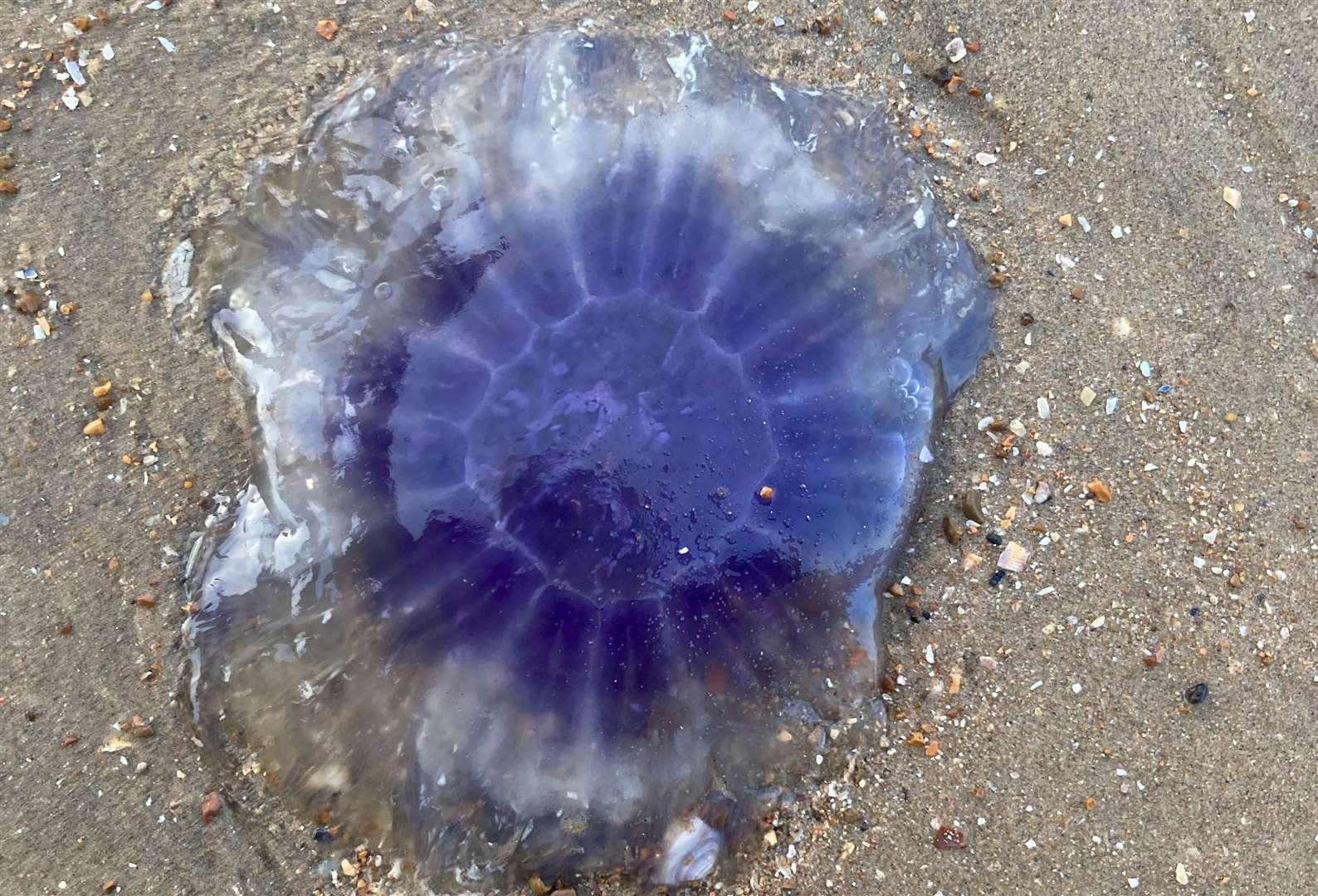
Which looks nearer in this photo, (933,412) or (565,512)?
(565,512)

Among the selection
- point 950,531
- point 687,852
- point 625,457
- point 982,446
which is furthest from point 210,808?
point 982,446

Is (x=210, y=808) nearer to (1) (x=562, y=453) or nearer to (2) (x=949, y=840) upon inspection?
(1) (x=562, y=453)

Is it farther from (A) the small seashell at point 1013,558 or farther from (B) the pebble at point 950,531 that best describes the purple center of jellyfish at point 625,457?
(A) the small seashell at point 1013,558

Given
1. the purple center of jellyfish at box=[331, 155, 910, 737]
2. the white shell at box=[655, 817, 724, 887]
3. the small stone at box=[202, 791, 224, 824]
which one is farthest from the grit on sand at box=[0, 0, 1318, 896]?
the purple center of jellyfish at box=[331, 155, 910, 737]

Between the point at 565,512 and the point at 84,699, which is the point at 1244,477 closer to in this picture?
the point at 565,512

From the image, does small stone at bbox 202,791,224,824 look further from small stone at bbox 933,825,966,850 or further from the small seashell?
the small seashell

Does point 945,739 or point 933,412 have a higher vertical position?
point 933,412

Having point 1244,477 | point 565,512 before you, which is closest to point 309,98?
point 565,512
